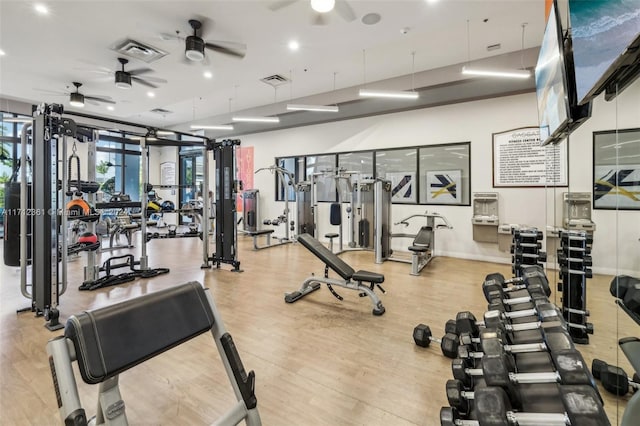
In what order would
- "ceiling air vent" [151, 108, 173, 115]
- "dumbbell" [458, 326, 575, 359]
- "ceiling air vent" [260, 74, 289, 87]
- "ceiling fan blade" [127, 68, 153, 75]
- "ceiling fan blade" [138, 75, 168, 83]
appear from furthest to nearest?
"ceiling air vent" [151, 108, 173, 115] < "ceiling air vent" [260, 74, 289, 87] < "ceiling fan blade" [138, 75, 168, 83] < "ceiling fan blade" [127, 68, 153, 75] < "dumbbell" [458, 326, 575, 359]

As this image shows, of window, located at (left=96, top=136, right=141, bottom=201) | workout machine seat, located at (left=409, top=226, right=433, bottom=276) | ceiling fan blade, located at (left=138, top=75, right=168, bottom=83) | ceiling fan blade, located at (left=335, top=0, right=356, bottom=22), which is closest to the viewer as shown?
ceiling fan blade, located at (left=335, top=0, right=356, bottom=22)

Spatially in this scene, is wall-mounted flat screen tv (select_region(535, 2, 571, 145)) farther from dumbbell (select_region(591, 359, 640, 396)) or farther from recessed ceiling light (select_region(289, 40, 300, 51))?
recessed ceiling light (select_region(289, 40, 300, 51))

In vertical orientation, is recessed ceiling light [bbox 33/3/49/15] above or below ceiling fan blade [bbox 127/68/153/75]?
below

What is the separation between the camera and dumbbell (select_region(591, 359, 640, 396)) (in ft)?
6.07

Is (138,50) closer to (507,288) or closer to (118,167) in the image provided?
(507,288)

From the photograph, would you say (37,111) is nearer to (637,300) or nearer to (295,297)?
(295,297)

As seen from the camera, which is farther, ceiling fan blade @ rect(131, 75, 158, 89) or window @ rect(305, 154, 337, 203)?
window @ rect(305, 154, 337, 203)

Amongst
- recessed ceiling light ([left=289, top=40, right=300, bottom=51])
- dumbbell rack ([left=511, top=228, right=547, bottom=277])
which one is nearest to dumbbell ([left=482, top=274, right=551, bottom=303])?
dumbbell rack ([left=511, top=228, right=547, bottom=277])

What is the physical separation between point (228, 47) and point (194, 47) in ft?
1.68

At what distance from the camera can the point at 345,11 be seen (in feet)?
11.1

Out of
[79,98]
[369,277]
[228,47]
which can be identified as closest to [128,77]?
Answer: [79,98]

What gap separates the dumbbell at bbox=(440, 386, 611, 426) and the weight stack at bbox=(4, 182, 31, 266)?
422 cm

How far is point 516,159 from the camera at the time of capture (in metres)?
5.52

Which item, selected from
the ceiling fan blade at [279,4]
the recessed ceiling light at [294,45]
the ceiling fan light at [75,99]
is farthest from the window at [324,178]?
the ceiling fan light at [75,99]
